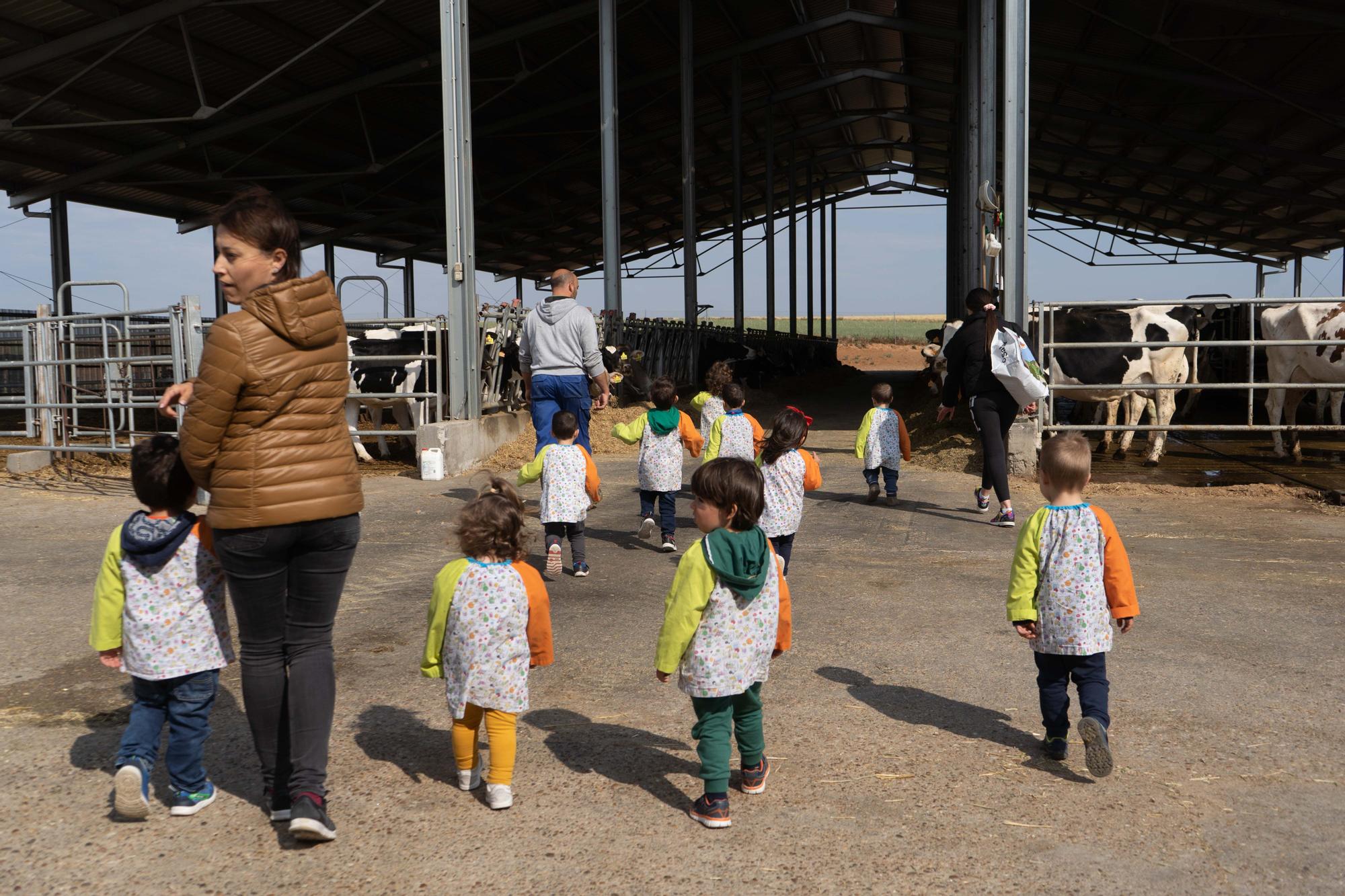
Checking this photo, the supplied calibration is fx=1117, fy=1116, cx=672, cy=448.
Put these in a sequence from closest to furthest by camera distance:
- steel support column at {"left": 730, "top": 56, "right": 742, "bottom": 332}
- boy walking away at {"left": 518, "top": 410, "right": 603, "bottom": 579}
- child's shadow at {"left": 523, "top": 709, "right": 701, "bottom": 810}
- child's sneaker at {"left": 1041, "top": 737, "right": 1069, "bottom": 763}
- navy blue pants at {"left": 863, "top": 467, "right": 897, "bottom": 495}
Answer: child's shadow at {"left": 523, "top": 709, "right": 701, "bottom": 810}, child's sneaker at {"left": 1041, "top": 737, "right": 1069, "bottom": 763}, boy walking away at {"left": 518, "top": 410, "right": 603, "bottom": 579}, navy blue pants at {"left": 863, "top": 467, "right": 897, "bottom": 495}, steel support column at {"left": 730, "top": 56, "right": 742, "bottom": 332}

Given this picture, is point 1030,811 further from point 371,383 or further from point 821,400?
point 821,400

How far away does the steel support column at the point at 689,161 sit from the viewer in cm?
1922

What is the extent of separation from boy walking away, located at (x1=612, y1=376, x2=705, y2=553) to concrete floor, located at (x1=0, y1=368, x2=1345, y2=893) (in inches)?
36.3

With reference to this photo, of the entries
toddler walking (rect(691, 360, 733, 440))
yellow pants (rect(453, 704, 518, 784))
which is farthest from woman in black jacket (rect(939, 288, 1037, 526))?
yellow pants (rect(453, 704, 518, 784))

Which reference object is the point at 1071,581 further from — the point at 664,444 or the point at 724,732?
the point at 664,444

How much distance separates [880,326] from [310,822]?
81.4 metres

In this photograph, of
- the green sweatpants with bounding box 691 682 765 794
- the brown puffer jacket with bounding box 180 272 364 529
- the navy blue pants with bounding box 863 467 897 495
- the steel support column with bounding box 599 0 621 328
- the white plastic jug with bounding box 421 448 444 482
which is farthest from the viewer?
the steel support column with bounding box 599 0 621 328

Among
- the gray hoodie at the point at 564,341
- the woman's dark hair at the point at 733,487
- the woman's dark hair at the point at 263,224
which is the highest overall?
the woman's dark hair at the point at 263,224

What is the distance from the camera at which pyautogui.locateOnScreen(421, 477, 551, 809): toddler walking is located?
3027 millimetres

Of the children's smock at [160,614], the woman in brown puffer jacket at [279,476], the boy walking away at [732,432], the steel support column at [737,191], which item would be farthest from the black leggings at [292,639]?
the steel support column at [737,191]

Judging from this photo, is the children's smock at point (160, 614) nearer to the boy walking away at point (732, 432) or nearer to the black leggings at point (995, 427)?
the boy walking away at point (732, 432)

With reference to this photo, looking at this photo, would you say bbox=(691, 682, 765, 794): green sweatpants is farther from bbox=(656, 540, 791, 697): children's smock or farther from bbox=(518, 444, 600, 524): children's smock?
bbox=(518, 444, 600, 524): children's smock

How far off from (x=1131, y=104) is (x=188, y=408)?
2171cm

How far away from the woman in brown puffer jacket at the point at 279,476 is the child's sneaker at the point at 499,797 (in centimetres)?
41
